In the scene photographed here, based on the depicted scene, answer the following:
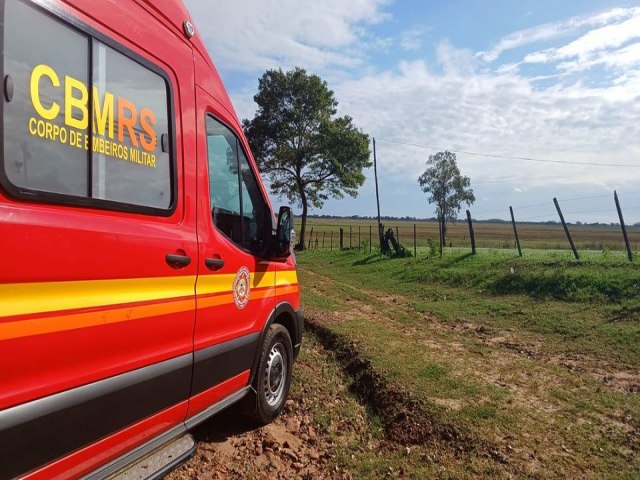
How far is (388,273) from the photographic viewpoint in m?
15.9

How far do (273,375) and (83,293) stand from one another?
8.09 feet

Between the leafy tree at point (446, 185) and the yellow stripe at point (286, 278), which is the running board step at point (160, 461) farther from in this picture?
the leafy tree at point (446, 185)

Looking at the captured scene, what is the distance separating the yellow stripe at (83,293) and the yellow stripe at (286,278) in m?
1.53

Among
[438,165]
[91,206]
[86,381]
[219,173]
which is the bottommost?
[86,381]

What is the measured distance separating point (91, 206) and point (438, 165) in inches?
1769

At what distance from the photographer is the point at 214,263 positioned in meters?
3.21

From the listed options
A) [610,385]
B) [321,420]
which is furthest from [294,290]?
[610,385]

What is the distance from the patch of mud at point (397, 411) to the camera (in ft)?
13.3

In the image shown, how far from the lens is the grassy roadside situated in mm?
3811

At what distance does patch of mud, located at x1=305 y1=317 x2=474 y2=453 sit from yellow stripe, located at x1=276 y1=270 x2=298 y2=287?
142cm

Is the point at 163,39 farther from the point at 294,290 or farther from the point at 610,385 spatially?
the point at 610,385

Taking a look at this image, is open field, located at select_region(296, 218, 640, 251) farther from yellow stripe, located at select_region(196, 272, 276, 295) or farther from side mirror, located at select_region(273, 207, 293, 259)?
yellow stripe, located at select_region(196, 272, 276, 295)

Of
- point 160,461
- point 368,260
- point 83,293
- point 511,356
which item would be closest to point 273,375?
point 160,461

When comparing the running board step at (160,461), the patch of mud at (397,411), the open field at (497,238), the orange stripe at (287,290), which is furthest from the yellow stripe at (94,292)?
the open field at (497,238)
